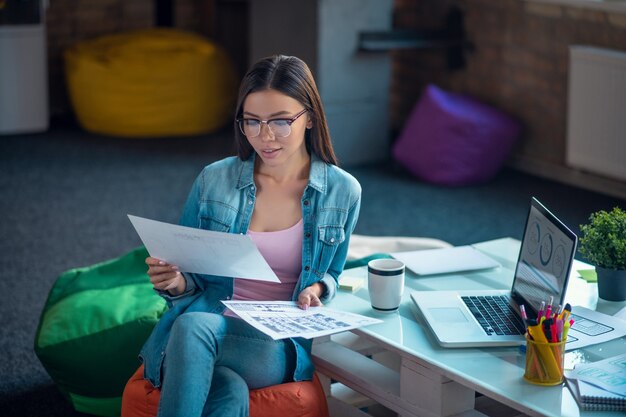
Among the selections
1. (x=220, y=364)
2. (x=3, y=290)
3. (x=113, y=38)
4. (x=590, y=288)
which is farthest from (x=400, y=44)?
(x=220, y=364)

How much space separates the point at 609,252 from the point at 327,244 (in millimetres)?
640

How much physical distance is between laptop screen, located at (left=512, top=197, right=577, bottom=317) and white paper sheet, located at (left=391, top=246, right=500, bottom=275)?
0.24 m

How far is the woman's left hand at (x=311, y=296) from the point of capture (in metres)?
2.15

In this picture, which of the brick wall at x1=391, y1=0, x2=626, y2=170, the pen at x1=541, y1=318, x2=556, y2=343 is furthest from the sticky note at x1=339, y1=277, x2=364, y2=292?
the brick wall at x1=391, y1=0, x2=626, y2=170

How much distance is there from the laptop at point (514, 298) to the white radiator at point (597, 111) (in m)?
2.39

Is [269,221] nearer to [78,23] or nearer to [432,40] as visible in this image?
[432,40]

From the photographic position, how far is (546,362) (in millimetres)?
1804

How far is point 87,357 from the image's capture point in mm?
2625

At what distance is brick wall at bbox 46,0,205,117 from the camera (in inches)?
254

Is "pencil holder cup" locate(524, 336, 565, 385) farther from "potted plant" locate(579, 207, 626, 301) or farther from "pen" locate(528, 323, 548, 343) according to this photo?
"potted plant" locate(579, 207, 626, 301)

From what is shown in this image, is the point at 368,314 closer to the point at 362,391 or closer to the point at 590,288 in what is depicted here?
the point at 362,391

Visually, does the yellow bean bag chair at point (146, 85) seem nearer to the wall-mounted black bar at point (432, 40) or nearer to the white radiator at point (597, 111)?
the wall-mounted black bar at point (432, 40)

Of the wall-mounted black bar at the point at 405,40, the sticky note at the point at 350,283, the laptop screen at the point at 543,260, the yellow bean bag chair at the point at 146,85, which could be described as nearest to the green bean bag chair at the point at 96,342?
the sticky note at the point at 350,283

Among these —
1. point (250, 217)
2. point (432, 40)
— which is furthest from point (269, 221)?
point (432, 40)
